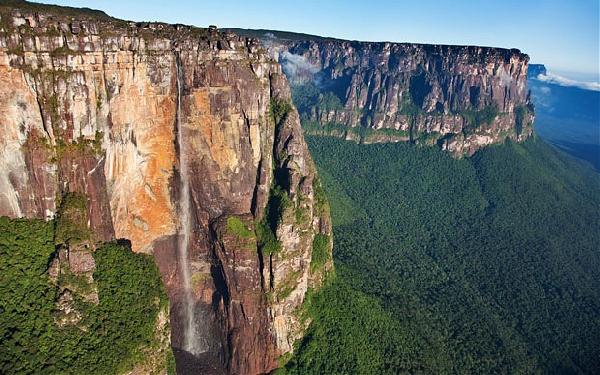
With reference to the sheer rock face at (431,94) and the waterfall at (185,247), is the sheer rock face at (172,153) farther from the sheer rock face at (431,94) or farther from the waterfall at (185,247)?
the sheer rock face at (431,94)

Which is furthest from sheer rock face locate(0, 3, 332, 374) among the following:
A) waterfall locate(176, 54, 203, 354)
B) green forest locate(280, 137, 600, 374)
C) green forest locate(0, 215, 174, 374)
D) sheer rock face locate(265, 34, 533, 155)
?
sheer rock face locate(265, 34, 533, 155)

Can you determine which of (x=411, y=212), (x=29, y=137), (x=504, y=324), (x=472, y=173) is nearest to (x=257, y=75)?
(x=29, y=137)

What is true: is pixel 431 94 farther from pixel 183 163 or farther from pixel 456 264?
pixel 183 163

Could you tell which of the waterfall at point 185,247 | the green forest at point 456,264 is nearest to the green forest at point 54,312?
the waterfall at point 185,247

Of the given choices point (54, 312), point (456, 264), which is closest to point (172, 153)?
point (54, 312)

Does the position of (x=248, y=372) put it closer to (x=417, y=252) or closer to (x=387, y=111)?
(x=417, y=252)

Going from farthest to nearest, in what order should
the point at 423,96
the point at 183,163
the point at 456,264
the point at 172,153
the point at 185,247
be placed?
1. the point at 423,96
2. the point at 456,264
3. the point at 185,247
4. the point at 183,163
5. the point at 172,153
